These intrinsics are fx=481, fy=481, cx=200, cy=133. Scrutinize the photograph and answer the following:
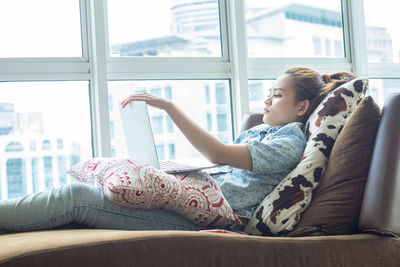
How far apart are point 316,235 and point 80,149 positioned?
153 centimetres

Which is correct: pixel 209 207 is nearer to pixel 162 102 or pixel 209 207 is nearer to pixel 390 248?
pixel 162 102

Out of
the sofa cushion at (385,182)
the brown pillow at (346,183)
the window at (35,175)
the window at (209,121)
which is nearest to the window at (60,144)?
the window at (35,175)

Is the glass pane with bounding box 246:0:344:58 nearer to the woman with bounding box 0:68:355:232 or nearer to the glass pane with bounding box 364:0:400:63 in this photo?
the glass pane with bounding box 364:0:400:63

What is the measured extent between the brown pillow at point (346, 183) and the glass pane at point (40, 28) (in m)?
1.60

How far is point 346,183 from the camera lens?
1.33 meters

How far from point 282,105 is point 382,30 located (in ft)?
6.12

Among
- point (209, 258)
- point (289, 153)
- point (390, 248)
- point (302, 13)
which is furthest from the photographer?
point (302, 13)

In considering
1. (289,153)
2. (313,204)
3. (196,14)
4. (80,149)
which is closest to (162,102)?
(289,153)

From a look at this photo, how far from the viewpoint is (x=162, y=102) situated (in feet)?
5.09

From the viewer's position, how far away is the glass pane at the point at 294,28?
9.47 feet

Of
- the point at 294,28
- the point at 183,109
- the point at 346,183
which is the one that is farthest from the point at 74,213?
the point at 294,28

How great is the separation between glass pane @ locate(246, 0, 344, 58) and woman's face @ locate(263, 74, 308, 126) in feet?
3.81

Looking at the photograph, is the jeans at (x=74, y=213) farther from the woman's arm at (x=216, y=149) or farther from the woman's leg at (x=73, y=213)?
the woman's arm at (x=216, y=149)

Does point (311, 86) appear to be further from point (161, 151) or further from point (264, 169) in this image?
point (161, 151)
